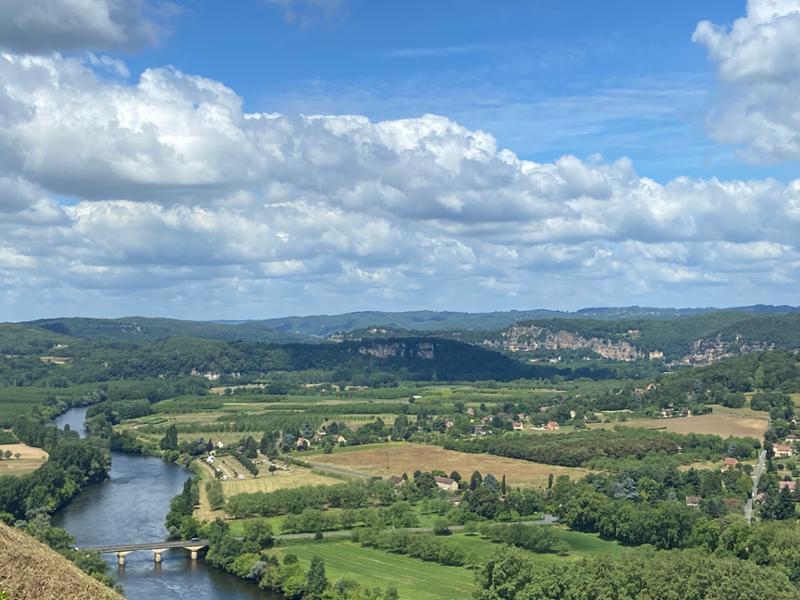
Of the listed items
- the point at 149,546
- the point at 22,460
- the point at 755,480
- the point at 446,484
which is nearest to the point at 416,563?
the point at 149,546

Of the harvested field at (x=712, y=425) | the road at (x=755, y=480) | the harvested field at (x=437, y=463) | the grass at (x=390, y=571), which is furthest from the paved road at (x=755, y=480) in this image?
the grass at (x=390, y=571)

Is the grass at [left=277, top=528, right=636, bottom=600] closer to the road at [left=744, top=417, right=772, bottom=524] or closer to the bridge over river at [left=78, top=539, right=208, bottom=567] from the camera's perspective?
the bridge over river at [left=78, top=539, right=208, bottom=567]

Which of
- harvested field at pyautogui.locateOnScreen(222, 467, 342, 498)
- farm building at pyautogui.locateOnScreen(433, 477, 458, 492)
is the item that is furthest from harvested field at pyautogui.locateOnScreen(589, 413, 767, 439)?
harvested field at pyautogui.locateOnScreen(222, 467, 342, 498)

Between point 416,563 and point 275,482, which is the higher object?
point 416,563

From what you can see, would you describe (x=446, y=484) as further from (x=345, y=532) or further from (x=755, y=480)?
(x=755, y=480)

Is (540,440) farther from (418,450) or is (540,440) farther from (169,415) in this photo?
(169,415)

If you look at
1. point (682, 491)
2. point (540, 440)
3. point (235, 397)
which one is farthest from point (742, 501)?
point (235, 397)

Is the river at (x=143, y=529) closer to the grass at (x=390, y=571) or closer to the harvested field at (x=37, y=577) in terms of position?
the grass at (x=390, y=571)
